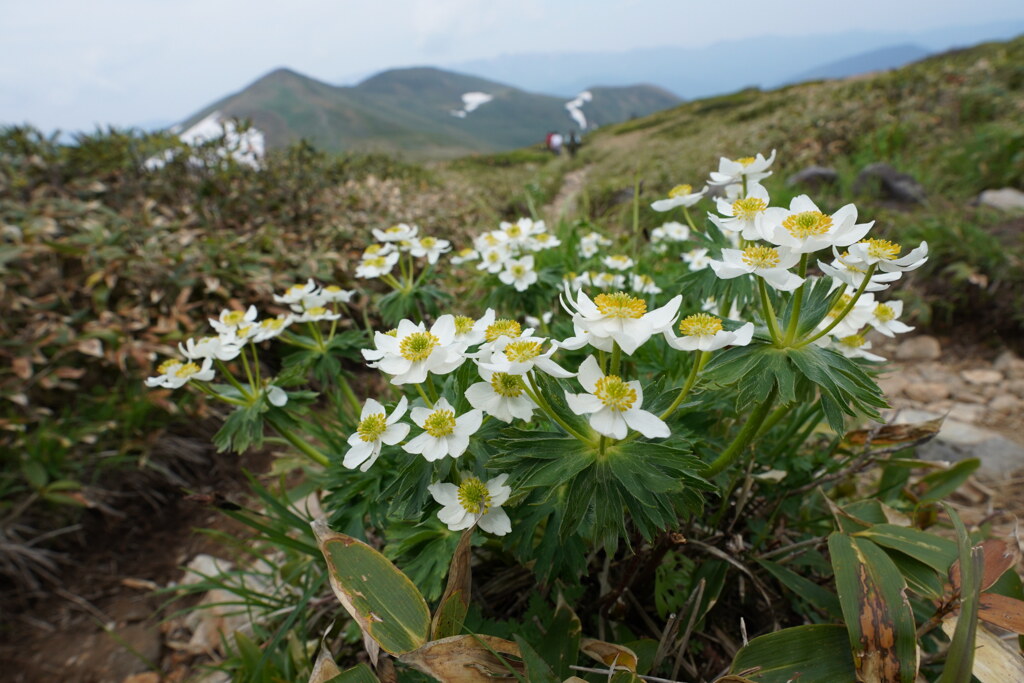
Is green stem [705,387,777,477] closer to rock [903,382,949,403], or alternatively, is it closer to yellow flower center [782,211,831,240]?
yellow flower center [782,211,831,240]

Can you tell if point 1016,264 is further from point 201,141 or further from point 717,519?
point 201,141

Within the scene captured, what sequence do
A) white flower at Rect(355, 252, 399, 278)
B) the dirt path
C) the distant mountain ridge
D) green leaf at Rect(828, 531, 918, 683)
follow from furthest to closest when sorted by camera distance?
the distant mountain ridge
the dirt path
white flower at Rect(355, 252, 399, 278)
green leaf at Rect(828, 531, 918, 683)

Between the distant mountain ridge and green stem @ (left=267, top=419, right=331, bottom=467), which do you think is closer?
green stem @ (left=267, top=419, right=331, bottom=467)

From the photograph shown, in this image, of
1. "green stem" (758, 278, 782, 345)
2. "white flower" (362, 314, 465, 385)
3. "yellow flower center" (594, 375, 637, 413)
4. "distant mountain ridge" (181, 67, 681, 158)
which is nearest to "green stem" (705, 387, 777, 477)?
"green stem" (758, 278, 782, 345)

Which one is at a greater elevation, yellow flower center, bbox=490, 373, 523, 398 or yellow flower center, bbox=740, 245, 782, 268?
yellow flower center, bbox=740, 245, 782, 268

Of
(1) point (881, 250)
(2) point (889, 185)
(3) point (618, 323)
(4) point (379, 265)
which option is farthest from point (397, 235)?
(2) point (889, 185)

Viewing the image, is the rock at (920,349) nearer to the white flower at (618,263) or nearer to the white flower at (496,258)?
the white flower at (618,263)
